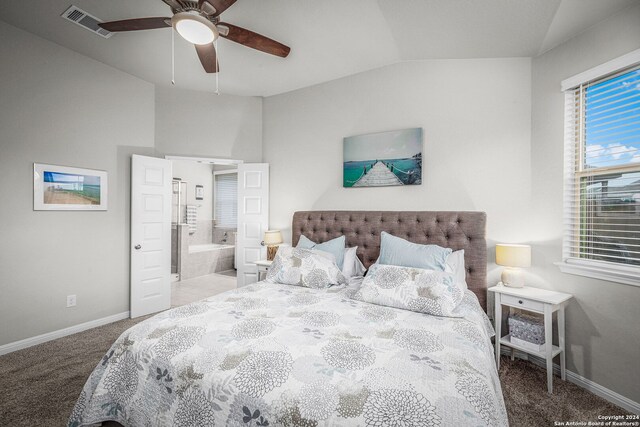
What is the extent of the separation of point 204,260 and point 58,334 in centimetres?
293

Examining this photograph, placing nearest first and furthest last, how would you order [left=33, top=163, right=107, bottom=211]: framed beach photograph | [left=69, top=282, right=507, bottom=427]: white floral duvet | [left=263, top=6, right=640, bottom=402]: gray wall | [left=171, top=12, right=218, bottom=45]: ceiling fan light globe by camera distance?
1. [left=69, top=282, right=507, bottom=427]: white floral duvet
2. [left=171, top=12, right=218, bottom=45]: ceiling fan light globe
3. [left=263, top=6, right=640, bottom=402]: gray wall
4. [left=33, top=163, right=107, bottom=211]: framed beach photograph

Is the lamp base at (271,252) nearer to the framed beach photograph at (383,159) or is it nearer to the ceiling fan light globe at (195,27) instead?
the framed beach photograph at (383,159)

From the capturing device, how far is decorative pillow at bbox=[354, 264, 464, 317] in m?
1.97

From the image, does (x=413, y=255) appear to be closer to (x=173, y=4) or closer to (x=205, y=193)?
(x=173, y=4)

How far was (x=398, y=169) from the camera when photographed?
3.23m

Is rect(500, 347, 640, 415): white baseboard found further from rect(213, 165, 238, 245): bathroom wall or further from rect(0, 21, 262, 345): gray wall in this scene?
rect(213, 165, 238, 245): bathroom wall

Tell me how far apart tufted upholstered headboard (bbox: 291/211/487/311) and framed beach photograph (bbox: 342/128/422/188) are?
0.38m

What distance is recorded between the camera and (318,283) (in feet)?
8.47

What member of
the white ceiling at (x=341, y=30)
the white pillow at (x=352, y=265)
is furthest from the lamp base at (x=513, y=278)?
the white ceiling at (x=341, y=30)

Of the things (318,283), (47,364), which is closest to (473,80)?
(318,283)

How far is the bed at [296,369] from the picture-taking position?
1080 mm

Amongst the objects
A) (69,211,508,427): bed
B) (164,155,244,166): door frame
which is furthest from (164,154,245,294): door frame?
(69,211,508,427): bed

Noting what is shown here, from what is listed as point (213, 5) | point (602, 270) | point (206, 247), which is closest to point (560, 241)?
point (602, 270)

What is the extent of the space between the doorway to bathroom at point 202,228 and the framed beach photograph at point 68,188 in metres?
1.93
